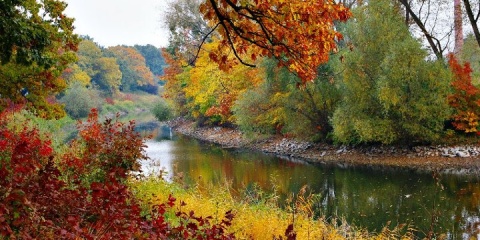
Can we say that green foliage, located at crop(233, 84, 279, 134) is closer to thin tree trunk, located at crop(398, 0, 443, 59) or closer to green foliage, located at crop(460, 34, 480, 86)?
thin tree trunk, located at crop(398, 0, 443, 59)

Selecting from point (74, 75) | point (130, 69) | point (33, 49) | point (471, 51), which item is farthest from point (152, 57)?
point (33, 49)

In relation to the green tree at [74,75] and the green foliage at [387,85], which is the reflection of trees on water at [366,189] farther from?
the green tree at [74,75]

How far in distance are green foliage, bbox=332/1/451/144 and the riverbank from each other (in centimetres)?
63

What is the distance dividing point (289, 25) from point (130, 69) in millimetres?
71802

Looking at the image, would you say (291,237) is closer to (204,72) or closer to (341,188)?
(341,188)

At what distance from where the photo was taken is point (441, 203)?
11.6 metres

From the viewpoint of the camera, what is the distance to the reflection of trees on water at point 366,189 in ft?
33.8

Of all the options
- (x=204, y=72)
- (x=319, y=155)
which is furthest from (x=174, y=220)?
(x=204, y=72)

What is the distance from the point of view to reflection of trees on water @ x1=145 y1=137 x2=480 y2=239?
10289mm

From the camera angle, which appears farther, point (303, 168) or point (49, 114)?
point (303, 168)

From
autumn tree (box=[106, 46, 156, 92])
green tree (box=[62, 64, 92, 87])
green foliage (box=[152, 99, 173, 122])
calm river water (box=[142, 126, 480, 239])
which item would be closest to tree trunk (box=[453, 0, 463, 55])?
calm river water (box=[142, 126, 480, 239])

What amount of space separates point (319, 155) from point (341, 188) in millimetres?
6845

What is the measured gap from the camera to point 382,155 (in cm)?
1914

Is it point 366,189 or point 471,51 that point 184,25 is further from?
point 366,189
